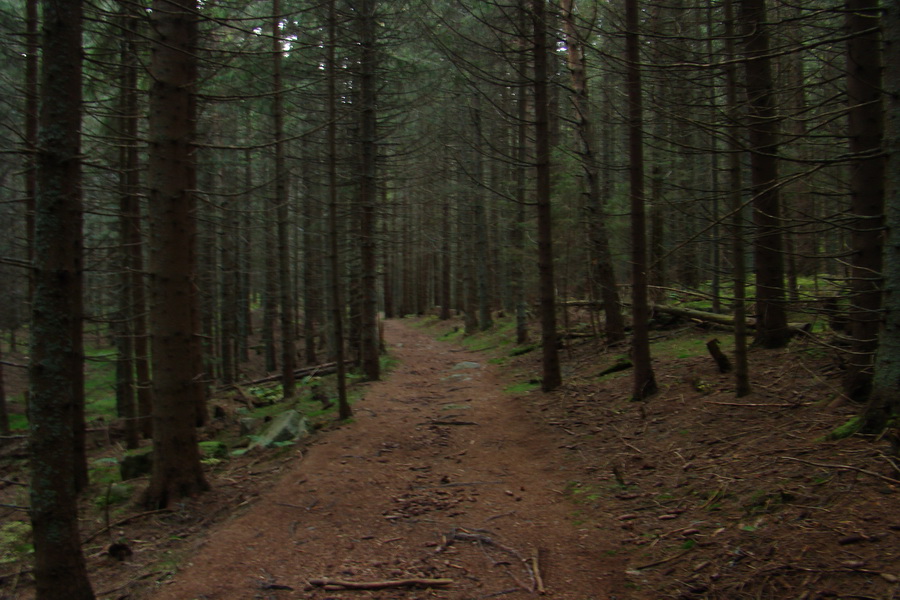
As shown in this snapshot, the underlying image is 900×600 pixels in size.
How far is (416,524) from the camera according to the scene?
5.80 meters

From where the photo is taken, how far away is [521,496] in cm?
632

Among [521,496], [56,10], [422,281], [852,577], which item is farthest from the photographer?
[422,281]

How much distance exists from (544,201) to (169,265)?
6414mm

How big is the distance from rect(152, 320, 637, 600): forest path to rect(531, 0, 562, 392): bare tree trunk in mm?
1444

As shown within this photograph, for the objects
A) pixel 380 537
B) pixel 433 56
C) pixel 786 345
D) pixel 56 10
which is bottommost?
pixel 380 537

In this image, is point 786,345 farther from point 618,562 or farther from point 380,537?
point 380,537

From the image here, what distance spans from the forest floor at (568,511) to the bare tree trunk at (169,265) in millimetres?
573

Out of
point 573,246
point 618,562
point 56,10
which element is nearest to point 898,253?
point 618,562

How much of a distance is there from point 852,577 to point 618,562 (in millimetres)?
1683

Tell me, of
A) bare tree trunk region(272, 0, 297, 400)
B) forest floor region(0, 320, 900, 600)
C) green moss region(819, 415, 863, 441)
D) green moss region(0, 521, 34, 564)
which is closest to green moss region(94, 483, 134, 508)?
forest floor region(0, 320, 900, 600)

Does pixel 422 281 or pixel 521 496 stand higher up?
pixel 422 281

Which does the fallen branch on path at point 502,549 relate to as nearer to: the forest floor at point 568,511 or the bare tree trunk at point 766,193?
the forest floor at point 568,511

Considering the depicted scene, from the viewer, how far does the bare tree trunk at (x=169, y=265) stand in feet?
21.4

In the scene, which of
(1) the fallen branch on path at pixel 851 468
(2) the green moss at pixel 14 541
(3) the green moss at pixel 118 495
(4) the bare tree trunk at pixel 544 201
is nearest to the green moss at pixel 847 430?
(1) the fallen branch on path at pixel 851 468
